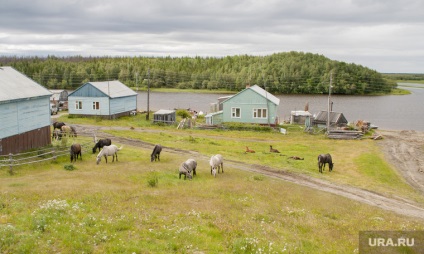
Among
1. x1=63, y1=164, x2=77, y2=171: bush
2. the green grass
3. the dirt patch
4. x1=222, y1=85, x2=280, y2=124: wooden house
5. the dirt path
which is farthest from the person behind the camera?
x1=222, y1=85, x2=280, y2=124: wooden house

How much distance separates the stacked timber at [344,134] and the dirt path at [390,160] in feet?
10.9

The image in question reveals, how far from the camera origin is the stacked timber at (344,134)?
159ft

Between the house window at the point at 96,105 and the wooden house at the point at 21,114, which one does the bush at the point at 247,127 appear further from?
the wooden house at the point at 21,114

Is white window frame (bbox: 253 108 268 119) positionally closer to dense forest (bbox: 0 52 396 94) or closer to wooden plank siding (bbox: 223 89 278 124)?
wooden plank siding (bbox: 223 89 278 124)

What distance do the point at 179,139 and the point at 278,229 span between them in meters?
28.4

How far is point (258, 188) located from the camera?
22.2 m

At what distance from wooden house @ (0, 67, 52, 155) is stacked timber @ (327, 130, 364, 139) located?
113ft

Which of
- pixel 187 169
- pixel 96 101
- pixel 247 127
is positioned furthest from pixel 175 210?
pixel 96 101

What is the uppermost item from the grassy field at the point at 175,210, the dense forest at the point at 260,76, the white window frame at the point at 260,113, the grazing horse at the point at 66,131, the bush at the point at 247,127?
the dense forest at the point at 260,76

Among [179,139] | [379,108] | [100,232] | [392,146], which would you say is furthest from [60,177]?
[379,108]

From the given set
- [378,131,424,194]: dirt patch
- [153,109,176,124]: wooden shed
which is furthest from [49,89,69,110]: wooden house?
[378,131,424,194]: dirt patch

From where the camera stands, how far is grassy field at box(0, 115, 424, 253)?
40.4ft

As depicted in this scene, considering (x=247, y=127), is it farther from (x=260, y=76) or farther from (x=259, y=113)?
(x=260, y=76)

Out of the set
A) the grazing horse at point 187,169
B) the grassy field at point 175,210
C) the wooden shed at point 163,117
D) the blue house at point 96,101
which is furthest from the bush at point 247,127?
the grazing horse at point 187,169
